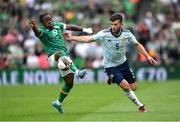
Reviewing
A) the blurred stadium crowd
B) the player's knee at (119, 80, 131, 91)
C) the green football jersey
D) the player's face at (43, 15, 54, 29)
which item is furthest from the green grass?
the blurred stadium crowd

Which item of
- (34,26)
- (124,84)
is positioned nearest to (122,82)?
(124,84)

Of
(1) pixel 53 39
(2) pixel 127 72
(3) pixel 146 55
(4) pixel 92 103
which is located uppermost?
(1) pixel 53 39

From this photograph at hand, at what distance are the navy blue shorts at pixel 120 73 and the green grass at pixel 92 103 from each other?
730 millimetres

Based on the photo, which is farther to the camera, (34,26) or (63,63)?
(63,63)

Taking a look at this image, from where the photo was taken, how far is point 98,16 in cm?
3012

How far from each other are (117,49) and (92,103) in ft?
10.7

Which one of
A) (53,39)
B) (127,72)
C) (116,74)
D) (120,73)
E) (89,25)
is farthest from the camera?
(89,25)

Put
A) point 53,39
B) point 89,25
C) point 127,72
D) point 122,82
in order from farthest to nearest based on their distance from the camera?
point 89,25 → point 127,72 → point 53,39 → point 122,82

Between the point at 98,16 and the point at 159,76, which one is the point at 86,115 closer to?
the point at 159,76

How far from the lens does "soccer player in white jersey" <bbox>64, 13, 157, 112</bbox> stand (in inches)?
615

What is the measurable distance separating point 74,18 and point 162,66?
478 centimetres

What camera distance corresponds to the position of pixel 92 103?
1889cm

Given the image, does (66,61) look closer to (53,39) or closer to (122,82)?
(53,39)

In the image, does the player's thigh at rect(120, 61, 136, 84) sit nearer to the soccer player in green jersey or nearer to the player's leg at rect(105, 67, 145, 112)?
the player's leg at rect(105, 67, 145, 112)
